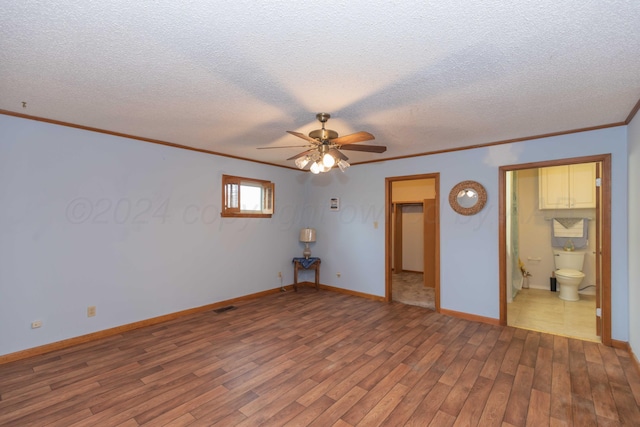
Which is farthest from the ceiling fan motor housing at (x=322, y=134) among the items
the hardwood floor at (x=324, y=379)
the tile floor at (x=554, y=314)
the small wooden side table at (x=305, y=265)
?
the tile floor at (x=554, y=314)

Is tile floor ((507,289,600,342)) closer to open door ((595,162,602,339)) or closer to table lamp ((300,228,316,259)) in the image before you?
open door ((595,162,602,339))

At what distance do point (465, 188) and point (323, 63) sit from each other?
3.06 metres

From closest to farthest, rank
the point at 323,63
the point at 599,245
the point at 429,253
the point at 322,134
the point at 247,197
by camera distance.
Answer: the point at 323,63
the point at 322,134
the point at 599,245
the point at 247,197
the point at 429,253

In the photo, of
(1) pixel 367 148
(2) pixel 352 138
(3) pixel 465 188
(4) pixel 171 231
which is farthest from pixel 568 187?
(4) pixel 171 231

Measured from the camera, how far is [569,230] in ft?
17.4

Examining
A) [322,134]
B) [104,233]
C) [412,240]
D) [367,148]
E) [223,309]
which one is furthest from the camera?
[412,240]

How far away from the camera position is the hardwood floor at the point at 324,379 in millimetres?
2092

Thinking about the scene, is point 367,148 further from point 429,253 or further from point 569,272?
point 569,272

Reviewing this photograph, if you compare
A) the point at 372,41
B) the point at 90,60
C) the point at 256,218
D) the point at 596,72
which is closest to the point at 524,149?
the point at 596,72

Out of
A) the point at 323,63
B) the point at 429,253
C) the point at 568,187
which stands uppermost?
the point at 323,63

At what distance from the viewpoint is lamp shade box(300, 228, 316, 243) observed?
575cm

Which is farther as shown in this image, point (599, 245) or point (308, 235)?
point (308, 235)

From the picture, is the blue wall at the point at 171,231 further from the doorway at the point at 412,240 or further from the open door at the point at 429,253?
the open door at the point at 429,253

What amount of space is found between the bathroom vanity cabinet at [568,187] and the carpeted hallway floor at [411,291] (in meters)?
2.68
